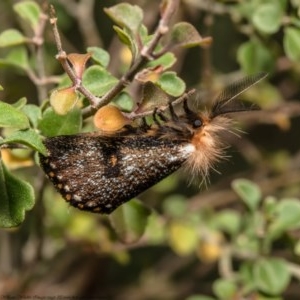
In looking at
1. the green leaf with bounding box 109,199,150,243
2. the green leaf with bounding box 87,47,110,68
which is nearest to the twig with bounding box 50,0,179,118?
the green leaf with bounding box 87,47,110,68

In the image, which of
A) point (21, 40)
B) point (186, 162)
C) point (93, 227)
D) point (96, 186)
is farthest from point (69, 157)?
point (93, 227)

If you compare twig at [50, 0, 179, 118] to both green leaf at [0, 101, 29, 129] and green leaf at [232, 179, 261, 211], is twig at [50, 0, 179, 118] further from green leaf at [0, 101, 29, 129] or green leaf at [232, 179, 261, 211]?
green leaf at [232, 179, 261, 211]

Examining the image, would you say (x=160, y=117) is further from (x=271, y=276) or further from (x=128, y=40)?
(x=271, y=276)

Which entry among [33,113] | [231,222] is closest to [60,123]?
[33,113]

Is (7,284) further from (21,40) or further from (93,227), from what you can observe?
(21,40)

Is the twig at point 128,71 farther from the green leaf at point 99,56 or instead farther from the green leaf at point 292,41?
the green leaf at point 292,41

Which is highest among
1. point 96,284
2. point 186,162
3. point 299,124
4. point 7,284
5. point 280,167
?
point 186,162

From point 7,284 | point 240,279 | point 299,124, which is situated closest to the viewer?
point 240,279

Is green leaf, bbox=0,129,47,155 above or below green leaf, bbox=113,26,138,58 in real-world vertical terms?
below
